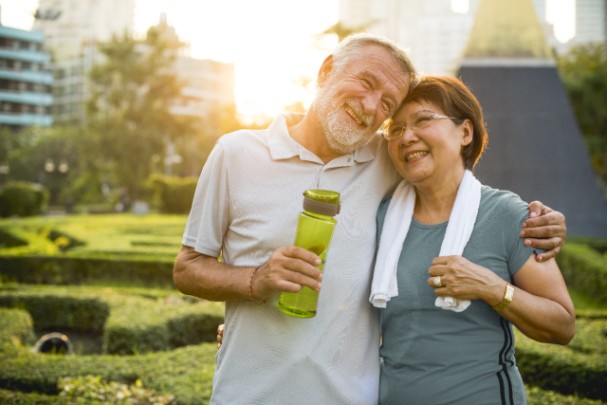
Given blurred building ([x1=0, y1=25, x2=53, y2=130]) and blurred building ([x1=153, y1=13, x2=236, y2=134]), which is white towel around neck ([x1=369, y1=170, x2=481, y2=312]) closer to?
blurred building ([x1=0, y1=25, x2=53, y2=130])

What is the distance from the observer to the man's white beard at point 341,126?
83.6 inches

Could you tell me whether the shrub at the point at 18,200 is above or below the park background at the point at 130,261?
below

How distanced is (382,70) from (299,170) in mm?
469

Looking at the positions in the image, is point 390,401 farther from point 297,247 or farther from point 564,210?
point 564,210

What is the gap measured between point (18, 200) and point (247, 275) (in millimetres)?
27020

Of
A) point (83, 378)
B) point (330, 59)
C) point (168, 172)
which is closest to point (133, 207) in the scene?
point (168, 172)

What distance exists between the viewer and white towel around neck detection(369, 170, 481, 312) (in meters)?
2.02

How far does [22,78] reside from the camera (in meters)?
67.1

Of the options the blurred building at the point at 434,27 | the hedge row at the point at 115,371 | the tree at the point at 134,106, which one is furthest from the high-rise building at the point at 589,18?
the hedge row at the point at 115,371

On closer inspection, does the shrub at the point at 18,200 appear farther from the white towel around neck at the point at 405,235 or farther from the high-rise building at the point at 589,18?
the high-rise building at the point at 589,18

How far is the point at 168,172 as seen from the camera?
5372cm

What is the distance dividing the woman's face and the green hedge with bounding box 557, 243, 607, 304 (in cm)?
732

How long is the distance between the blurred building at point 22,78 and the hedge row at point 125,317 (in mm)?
65227

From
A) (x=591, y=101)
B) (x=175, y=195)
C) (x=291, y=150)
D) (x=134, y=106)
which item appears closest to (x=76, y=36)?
(x=134, y=106)
